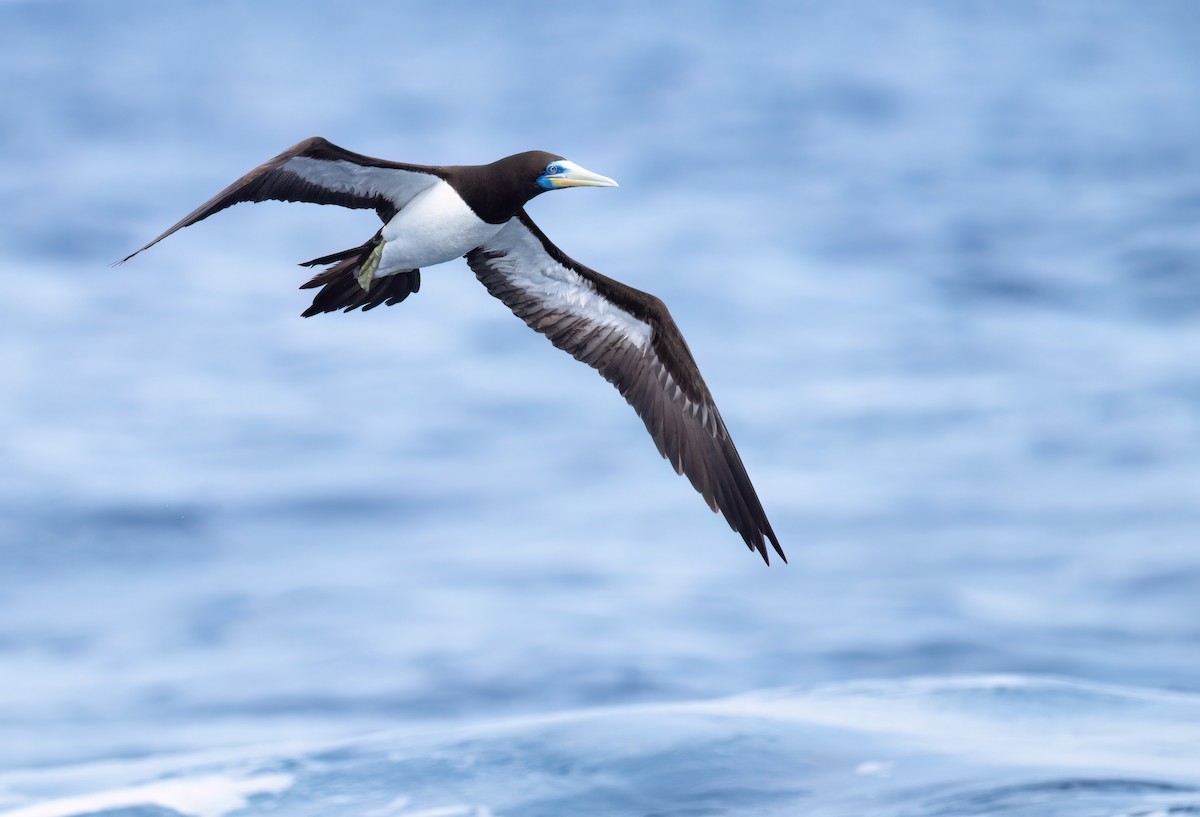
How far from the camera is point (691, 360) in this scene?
45.1ft

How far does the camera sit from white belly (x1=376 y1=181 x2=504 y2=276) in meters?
12.1

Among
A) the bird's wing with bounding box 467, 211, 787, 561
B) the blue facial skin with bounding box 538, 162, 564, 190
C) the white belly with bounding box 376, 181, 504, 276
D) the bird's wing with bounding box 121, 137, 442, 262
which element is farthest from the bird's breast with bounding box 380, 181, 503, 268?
the bird's wing with bounding box 467, 211, 787, 561

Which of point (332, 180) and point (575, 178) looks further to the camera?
point (332, 180)

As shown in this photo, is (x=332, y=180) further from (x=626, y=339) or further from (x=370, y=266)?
(x=626, y=339)

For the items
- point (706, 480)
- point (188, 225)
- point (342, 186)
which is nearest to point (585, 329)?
point (706, 480)

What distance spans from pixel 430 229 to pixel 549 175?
1.10 m

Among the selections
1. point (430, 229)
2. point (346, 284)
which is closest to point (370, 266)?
point (346, 284)

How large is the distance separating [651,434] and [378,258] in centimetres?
308

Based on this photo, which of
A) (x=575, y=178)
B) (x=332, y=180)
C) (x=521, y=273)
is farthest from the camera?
(x=521, y=273)

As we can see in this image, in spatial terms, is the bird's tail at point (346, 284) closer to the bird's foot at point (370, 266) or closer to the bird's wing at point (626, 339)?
the bird's foot at point (370, 266)

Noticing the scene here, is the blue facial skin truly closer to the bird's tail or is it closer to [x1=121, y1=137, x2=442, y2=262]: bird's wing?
[x1=121, y1=137, x2=442, y2=262]: bird's wing

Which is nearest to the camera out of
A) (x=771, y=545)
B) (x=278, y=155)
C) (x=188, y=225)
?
(x=188, y=225)

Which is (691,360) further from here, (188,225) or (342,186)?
(188,225)

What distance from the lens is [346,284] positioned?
484 inches
